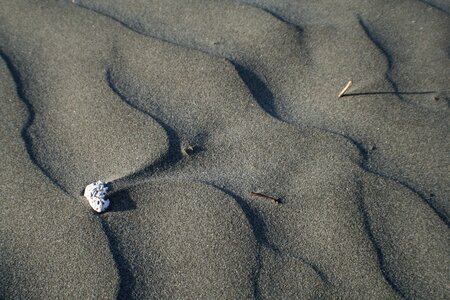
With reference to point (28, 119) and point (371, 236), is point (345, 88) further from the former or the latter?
point (28, 119)

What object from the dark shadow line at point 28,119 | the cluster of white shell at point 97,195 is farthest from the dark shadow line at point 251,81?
the cluster of white shell at point 97,195

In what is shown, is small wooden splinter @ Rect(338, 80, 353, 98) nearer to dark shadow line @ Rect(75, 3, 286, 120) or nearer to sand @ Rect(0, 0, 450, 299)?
sand @ Rect(0, 0, 450, 299)

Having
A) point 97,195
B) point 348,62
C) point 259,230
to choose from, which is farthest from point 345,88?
point 97,195

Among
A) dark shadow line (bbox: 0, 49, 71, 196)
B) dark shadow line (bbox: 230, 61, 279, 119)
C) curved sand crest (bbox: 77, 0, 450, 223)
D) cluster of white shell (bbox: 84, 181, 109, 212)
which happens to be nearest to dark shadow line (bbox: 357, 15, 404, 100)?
curved sand crest (bbox: 77, 0, 450, 223)

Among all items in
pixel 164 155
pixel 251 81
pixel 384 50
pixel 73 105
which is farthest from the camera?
pixel 384 50

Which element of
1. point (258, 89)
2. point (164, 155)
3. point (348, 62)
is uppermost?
point (348, 62)

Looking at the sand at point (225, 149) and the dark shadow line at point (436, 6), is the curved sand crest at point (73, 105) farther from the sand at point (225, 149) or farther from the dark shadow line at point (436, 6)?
the dark shadow line at point (436, 6)

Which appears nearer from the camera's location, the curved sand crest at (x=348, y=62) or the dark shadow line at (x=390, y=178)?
the dark shadow line at (x=390, y=178)

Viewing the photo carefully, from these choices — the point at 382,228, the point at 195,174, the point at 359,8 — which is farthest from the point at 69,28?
the point at 382,228

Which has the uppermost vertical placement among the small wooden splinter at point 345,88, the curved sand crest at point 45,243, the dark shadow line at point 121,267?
the small wooden splinter at point 345,88
